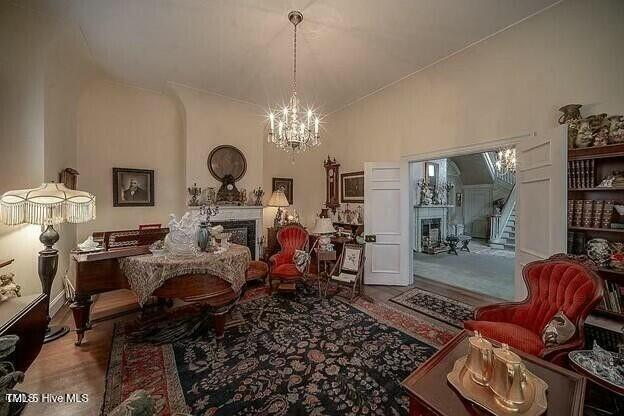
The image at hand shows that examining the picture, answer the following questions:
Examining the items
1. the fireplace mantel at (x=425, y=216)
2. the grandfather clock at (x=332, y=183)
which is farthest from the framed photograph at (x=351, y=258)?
the fireplace mantel at (x=425, y=216)

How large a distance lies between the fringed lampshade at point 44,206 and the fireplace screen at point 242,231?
7.55 ft

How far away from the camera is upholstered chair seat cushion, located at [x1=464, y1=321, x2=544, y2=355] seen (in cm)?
180

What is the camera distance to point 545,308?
6.68 feet

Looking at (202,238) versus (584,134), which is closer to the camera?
(584,134)

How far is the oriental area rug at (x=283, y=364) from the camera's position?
1.77 metres

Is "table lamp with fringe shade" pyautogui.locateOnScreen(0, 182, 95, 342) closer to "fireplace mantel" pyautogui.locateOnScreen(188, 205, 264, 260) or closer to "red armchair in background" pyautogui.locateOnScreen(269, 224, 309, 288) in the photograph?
"fireplace mantel" pyautogui.locateOnScreen(188, 205, 264, 260)

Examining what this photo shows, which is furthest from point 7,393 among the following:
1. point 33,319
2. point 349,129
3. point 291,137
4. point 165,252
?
point 349,129

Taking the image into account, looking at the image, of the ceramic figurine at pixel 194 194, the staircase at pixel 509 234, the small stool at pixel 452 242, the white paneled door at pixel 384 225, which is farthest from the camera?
the staircase at pixel 509 234

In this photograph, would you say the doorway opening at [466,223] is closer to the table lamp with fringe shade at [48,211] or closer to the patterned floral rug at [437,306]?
the patterned floral rug at [437,306]

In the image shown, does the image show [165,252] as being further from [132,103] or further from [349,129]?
[349,129]

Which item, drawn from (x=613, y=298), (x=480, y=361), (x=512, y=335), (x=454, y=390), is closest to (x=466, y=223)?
(x=613, y=298)

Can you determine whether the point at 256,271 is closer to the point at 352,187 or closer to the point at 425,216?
the point at 352,187

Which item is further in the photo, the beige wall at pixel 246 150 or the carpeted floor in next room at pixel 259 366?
the beige wall at pixel 246 150

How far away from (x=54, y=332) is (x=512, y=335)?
175 inches
